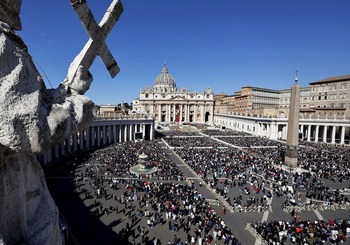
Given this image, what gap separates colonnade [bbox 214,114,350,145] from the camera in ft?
186

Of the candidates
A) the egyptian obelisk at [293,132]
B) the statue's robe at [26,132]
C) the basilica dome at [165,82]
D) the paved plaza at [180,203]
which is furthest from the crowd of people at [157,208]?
the basilica dome at [165,82]

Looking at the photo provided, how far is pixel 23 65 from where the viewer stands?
2568 mm

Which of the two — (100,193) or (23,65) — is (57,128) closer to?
(23,65)

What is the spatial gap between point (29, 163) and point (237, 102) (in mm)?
112522

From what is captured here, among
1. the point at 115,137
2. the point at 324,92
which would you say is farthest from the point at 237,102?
the point at 115,137

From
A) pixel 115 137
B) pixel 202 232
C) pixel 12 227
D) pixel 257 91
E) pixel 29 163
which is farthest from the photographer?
pixel 257 91

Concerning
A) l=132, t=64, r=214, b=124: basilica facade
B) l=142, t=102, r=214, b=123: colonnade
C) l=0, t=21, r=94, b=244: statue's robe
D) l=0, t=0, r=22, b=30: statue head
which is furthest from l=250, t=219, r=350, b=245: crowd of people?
l=142, t=102, r=214, b=123: colonnade

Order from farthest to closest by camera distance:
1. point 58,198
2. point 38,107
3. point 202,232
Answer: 1. point 58,198
2. point 202,232
3. point 38,107

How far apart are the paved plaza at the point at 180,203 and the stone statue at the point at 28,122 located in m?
11.3

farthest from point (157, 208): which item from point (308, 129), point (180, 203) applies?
point (308, 129)

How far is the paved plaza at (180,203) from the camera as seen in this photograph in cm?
1441

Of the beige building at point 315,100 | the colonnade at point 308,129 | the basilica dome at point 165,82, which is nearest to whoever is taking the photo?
the colonnade at point 308,129

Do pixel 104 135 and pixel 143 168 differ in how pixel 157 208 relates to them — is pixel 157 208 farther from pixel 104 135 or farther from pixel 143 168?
pixel 104 135

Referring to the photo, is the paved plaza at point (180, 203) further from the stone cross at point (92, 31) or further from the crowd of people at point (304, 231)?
the stone cross at point (92, 31)
